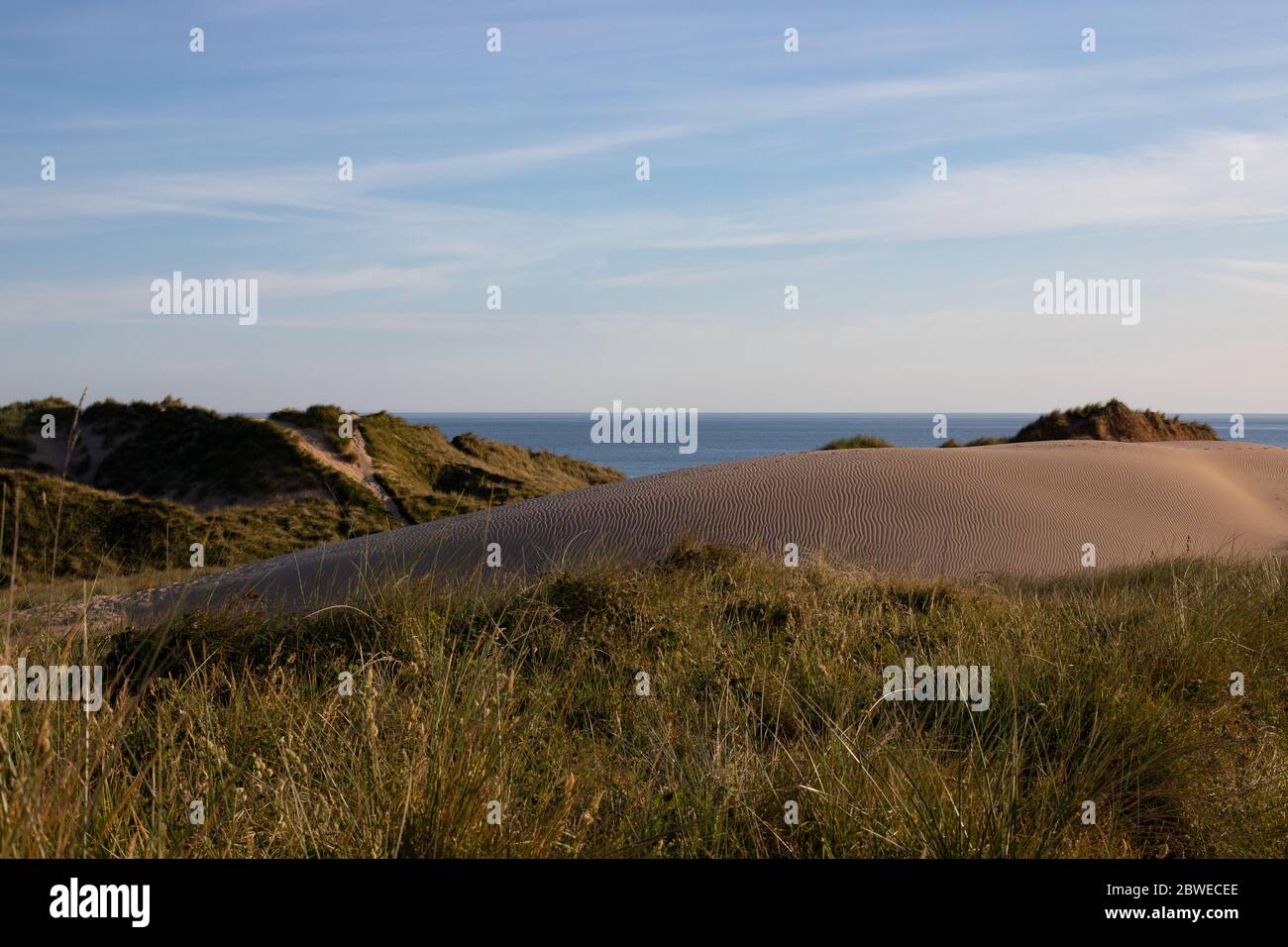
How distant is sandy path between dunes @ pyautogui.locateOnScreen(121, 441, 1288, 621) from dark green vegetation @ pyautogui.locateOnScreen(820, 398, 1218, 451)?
9845 millimetres

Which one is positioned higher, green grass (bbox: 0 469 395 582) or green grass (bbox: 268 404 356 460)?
green grass (bbox: 268 404 356 460)

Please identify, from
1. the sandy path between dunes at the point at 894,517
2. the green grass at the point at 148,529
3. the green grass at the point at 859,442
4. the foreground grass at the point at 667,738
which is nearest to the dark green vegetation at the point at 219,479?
the green grass at the point at 148,529

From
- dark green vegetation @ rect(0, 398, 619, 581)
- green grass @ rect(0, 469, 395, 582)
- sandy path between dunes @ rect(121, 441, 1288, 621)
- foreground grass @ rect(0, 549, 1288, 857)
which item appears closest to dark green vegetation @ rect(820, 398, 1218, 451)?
sandy path between dunes @ rect(121, 441, 1288, 621)

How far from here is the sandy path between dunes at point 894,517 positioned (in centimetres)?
1298

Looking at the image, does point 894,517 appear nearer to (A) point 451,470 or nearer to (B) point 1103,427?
(B) point 1103,427

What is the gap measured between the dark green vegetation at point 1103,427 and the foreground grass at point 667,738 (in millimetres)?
22445

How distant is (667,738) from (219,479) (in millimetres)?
28785

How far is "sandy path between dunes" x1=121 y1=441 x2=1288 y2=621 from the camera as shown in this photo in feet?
42.6

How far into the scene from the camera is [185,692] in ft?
15.7

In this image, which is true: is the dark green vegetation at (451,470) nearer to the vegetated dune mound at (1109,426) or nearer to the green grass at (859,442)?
the green grass at (859,442)

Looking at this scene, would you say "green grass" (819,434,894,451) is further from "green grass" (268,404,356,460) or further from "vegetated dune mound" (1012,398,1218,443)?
"green grass" (268,404,356,460)
